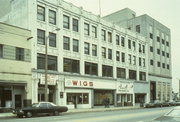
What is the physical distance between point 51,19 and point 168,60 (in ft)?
151

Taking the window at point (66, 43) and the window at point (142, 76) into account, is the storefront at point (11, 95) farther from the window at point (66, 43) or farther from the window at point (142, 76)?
the window at point (142, 76)

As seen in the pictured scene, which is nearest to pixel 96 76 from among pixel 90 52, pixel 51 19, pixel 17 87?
pixel 90 52

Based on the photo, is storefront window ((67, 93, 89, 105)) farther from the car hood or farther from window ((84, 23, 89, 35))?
the car hood

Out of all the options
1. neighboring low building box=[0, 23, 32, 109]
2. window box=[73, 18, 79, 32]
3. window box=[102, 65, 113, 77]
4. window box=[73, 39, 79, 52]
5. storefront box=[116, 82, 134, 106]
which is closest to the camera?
neighboring low building box=[0, 23, 32, 109]

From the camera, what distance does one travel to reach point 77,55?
42.1m

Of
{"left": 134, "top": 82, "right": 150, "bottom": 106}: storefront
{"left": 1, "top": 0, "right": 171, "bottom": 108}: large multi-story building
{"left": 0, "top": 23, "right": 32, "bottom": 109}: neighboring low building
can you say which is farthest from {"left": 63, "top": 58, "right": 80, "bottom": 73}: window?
{"left": 134, "top": 82, "right": 150, "bottom": 106}: storefront

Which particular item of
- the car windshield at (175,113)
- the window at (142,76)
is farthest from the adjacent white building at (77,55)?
the car windshield at (175,113)

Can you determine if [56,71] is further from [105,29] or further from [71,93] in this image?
[105,29]

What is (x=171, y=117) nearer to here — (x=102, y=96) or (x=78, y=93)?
(x=78, y=93)

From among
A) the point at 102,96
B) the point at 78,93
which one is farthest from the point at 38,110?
the point at 102,96

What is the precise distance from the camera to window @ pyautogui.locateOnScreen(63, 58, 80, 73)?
40.0 meters

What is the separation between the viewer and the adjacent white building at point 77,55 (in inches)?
1417

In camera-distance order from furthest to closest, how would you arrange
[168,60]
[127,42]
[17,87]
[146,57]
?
[168,60], [146,57], [127,42], [17,87]

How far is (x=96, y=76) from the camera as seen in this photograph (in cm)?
4588
